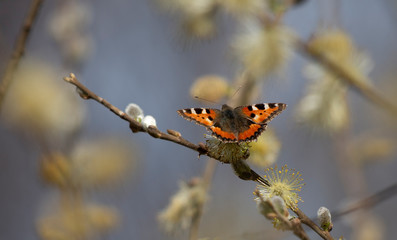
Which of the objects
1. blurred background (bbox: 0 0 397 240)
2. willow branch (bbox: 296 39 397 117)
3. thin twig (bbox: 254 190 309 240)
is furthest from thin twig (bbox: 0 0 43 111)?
willow branch (bbox: 296 39 397 117)

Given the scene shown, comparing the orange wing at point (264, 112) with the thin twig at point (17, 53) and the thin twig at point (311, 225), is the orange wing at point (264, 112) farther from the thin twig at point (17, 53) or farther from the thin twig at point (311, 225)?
the thin twig at point (17, 53)

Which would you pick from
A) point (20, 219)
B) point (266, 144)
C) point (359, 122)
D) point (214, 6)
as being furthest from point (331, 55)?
point (20, 219)

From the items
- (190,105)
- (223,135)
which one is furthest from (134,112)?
(190,105)

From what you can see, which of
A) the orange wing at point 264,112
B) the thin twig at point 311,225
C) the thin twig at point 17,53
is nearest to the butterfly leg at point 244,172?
the thin twig at point 311,225

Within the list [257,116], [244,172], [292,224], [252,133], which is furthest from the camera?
[257,116]

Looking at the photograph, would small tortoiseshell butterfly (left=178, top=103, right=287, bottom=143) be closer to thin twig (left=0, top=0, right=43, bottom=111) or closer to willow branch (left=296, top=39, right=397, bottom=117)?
thin twig (left=0, top=0, right=43, bottom=111)

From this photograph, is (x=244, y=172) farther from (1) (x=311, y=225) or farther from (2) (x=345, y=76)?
(2) (x=345, y=76)
